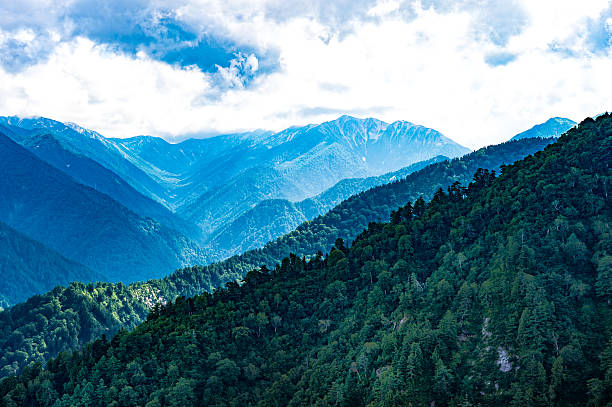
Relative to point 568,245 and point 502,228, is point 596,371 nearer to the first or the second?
point 568,245

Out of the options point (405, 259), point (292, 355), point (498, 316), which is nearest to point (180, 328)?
point (292, 355)

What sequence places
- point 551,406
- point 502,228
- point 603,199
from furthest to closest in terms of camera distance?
point 502,228, point 603,199, point 551,406

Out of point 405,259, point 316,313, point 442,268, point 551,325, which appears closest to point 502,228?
point 442,268

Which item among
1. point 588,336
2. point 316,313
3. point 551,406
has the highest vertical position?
point 316,313

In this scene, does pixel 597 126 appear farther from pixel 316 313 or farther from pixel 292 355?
pixel 292 355

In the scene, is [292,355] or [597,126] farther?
[597,126]

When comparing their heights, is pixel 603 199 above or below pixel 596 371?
above

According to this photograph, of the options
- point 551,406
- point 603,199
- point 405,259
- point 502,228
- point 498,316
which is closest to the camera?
point 551,406
